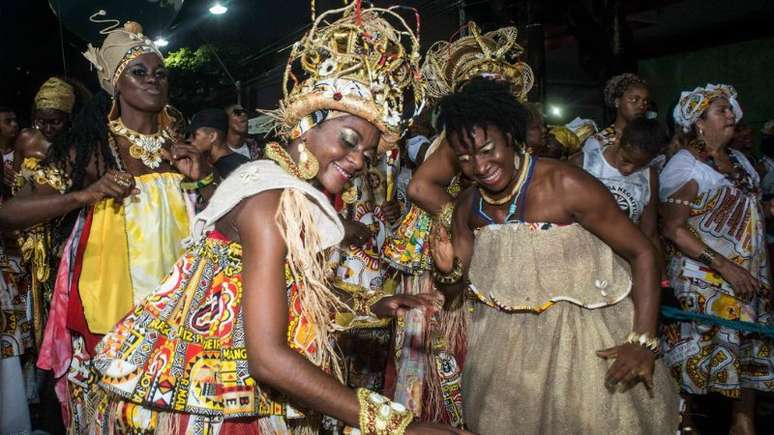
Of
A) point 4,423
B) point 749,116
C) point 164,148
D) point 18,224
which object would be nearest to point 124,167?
point 164,148

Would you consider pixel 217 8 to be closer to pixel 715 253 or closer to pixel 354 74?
pixel 715 253

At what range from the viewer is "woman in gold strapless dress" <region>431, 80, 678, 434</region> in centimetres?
302

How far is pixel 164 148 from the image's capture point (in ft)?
12.6

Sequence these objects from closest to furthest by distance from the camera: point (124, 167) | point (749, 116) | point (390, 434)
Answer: point (390, 434), point (124, 167), point (749, 116)

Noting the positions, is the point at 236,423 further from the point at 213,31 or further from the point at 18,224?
the point at 213,31

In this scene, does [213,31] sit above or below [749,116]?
above

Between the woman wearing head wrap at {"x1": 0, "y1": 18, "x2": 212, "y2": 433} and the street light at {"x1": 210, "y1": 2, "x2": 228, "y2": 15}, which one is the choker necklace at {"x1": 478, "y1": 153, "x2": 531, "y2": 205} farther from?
the street light at {"x1": 210, "y1": 2, "x2": 228, "y2": 15}

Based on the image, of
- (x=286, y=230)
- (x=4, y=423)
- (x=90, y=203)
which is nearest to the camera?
(x=286, y=230)

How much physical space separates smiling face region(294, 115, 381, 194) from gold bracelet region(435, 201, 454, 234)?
56.7 inches

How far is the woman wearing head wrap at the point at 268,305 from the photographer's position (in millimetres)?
1962

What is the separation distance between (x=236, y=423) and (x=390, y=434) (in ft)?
1.87

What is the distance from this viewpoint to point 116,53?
370 centimetres

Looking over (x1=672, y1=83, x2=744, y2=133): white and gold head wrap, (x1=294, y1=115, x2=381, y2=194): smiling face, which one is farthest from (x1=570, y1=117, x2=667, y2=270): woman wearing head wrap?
(x1=294, y1=115, x2=381, y2=194): smiling face

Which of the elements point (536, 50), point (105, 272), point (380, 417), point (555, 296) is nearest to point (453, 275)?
point (555, 296)
